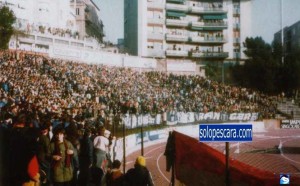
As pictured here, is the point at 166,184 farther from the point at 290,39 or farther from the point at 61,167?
A: the point at 290,39

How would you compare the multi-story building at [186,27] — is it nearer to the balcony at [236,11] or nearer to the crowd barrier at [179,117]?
the balcony at [236,11]

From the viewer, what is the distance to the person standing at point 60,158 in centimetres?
644

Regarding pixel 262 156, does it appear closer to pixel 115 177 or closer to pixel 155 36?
pixel 155 36

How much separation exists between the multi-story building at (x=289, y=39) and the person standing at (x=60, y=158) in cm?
730

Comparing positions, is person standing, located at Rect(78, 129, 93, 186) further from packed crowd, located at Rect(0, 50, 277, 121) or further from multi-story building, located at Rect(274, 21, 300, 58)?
multi-story building, located at Rect(274, 21, 300, 58)

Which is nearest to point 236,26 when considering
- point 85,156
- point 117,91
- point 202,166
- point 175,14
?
point 175,14

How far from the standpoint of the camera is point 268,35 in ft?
37.9

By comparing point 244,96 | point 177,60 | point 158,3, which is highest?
point 158,3

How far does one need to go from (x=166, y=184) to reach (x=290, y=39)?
6.55 metres

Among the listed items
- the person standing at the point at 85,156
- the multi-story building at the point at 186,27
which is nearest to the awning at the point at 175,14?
the multi-story building at the point at 186,27

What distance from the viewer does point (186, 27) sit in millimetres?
15539

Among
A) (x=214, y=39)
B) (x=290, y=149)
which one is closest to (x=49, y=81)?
(x=214, y=39)

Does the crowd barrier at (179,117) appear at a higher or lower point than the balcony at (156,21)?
lower

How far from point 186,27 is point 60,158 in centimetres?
1009
